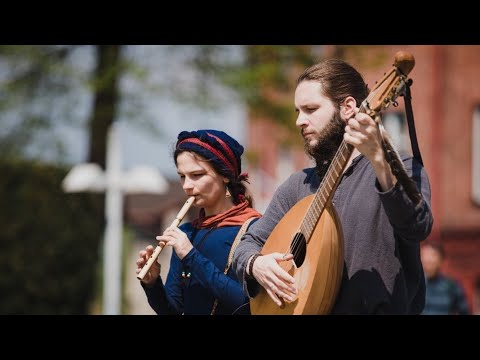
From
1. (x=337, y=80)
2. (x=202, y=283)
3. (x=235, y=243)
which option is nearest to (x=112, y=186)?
(x=235, y=243)

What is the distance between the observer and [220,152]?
3930mm

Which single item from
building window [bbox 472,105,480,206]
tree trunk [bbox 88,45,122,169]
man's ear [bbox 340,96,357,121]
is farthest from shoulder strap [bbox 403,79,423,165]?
building window [bbox 472,105,480,206]

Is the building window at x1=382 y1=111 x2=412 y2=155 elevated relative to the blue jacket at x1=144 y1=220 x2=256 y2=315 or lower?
elevated

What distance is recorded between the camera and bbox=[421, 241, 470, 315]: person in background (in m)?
8.16

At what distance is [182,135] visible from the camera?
399cm

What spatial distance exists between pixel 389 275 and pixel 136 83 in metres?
9.48

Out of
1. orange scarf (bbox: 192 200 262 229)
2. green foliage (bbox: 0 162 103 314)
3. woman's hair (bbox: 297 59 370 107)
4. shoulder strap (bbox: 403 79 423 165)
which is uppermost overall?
green foliage (bbox: 0 162 103 314)

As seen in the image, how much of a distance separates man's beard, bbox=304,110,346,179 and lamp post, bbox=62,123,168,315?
328 inches

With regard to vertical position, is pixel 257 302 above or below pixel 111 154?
below

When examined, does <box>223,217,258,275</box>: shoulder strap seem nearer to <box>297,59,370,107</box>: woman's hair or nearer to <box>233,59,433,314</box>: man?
<box>233,59,433,314</box>: man
